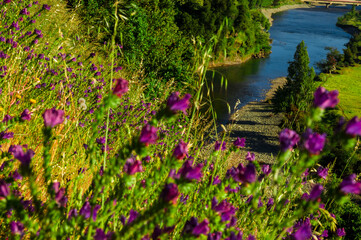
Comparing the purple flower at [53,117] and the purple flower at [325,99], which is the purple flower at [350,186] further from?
the purple flower at [53,117]

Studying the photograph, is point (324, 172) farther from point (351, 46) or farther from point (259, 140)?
point (351, 46)

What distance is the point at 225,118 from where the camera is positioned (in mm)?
27016

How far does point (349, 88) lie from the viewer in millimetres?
42656

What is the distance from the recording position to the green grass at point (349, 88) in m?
34.4

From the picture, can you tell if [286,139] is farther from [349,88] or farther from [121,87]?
[349,88]

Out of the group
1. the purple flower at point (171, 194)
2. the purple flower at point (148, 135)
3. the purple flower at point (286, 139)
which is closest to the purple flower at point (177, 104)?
the purple flower at point (148, 135)

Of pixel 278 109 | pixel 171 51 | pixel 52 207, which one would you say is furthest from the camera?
pixel 278 109

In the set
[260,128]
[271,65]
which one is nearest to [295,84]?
[260,128]

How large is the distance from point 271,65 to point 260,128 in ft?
67.3

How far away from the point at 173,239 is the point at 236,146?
0.66m

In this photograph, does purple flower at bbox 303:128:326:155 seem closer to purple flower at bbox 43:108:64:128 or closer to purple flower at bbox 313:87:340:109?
purple flower at bbox 313:87:340:109

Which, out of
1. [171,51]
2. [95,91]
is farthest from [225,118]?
[95,91]

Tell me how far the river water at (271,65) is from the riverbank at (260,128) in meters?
1.19

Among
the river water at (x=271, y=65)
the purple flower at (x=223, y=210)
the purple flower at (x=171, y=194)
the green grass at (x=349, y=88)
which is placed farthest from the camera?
the green grass at (x=349, y=88)
